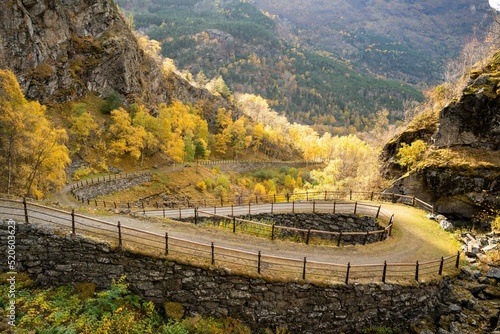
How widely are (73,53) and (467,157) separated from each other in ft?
227

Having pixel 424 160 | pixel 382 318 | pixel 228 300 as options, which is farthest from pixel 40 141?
pixel 424 160

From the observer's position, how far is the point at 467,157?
25375 mm

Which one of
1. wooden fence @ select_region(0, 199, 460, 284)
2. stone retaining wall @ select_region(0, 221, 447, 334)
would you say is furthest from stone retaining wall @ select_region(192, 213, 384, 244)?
stone retaining wall @ select_region(0, 221, 447, 334)

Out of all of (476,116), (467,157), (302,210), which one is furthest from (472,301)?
(476,116)

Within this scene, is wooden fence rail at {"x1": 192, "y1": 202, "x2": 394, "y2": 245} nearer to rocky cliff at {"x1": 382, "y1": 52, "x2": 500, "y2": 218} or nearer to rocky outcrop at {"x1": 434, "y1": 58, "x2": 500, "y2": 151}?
rocky cliff at {"x1": 382, "y1": 52, "x2": 500, "y2": 218}

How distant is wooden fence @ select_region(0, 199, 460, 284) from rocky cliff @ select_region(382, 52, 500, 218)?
11.6 m

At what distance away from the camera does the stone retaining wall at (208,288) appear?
11898 millimetres

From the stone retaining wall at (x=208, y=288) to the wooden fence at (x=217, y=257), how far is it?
0.41 metres

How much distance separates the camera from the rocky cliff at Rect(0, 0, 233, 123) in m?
49.2

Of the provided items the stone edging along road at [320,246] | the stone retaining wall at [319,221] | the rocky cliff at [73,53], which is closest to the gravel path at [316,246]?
the stone edging along road at [320,246]

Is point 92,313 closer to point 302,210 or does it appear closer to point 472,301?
point 472,301

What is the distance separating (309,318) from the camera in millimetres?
12953

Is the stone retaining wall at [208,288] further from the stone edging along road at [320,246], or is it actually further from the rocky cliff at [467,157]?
the rocky cliff at [467,157]

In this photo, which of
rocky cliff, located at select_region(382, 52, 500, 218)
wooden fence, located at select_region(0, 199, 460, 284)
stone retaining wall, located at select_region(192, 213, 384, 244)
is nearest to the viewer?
wooden fence, located at select_region(0, 199, 460, 284)
